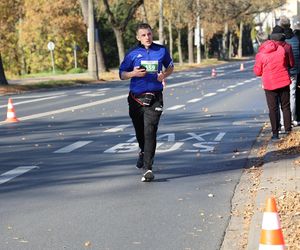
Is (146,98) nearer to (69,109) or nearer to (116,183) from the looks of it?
(116,183)

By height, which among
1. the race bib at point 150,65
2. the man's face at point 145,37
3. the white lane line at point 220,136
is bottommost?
the white lane line at point 220,136

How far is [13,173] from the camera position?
31.6 ft

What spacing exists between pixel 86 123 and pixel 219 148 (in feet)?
18.1

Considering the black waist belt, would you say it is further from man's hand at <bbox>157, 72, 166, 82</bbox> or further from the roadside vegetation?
the roadside vegetation

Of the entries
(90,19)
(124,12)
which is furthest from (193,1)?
(90,19)

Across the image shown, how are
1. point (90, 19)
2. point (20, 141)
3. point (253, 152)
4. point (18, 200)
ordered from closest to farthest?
point (18, 200) < point (253, 152) < point (20, 141) < point (90, 19)

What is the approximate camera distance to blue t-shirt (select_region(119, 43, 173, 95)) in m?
8.65

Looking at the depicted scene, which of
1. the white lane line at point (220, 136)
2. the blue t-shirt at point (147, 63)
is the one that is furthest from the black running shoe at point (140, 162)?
the white lane line at point (220, 136)

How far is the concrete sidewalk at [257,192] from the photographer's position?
19.6 ft

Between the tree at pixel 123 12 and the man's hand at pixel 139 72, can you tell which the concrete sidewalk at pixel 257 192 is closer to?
the man's hand at pixel 139 72

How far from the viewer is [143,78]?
28.6ft

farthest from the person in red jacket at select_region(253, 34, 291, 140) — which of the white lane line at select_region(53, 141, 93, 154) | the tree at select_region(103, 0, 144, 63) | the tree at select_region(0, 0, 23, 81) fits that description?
the tree at select_region(103, 0, 144, 63)

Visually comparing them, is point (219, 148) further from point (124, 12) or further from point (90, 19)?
point (124, 12)

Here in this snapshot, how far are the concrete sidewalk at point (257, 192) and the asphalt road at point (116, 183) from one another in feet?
0.44
